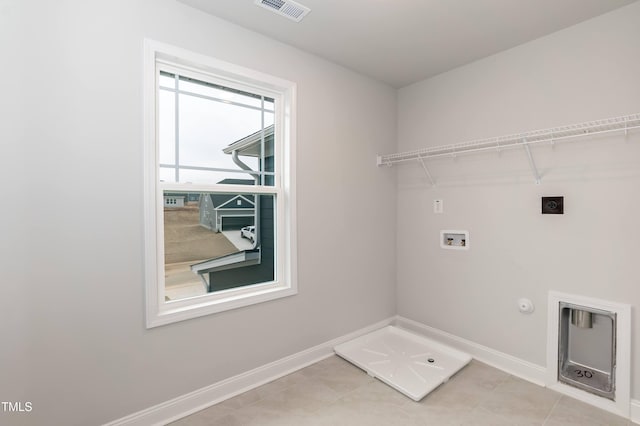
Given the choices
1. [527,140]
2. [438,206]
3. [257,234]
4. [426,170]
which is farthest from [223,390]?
[527,140]

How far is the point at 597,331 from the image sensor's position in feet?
6.98

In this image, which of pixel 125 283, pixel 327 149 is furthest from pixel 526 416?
pixel 125 283

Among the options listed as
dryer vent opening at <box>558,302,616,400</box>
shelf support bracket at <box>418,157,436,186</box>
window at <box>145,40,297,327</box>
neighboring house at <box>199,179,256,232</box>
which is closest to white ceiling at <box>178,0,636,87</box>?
window at <box>145,40,297,327</box>

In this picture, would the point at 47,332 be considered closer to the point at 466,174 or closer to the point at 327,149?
the point at 327,149

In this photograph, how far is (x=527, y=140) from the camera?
2262 mm

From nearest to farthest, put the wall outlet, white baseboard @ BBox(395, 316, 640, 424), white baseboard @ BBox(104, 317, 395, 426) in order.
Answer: white baseboard @ BBox(104, 317, 395, 426) → white baseboard @ BBox(395, 316, 640, 424) → the wall outlet

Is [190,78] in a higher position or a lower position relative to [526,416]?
higher

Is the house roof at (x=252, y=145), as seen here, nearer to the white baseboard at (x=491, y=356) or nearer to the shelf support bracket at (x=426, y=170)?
the shelf support bracket at (x=426, y=170)

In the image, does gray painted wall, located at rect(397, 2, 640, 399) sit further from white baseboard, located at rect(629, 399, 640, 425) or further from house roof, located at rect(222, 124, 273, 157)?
house roof, located at rect(222, 124, 273, 157)

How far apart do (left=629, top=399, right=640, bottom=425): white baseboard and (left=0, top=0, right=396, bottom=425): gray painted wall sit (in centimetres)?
232

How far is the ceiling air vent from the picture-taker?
1.88 metres

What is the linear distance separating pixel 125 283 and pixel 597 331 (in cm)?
311

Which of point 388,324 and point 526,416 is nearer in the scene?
point 526,416

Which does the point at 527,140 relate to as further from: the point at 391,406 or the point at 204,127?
the point at 204,127
